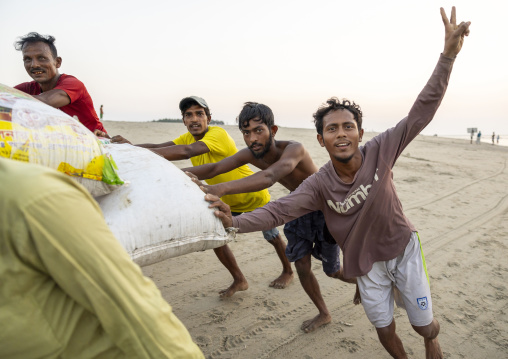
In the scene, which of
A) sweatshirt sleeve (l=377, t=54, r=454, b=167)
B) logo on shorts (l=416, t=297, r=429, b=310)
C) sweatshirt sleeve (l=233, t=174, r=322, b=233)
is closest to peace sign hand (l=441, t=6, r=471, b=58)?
sweatshirt sleeve (l=377, t=54, r=454, b=167)

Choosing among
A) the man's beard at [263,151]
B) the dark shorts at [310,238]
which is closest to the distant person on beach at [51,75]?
the man's beard at [263,151]

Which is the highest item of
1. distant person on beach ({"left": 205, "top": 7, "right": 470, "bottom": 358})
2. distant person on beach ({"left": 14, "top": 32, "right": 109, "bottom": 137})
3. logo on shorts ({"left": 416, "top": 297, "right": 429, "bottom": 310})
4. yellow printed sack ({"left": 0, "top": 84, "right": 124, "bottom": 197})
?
distant person on beach ({"left": 14, "top": 32, "right": 109, "bottom": 137})

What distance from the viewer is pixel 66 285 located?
90 cm

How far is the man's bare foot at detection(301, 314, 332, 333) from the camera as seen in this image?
10.9 ft

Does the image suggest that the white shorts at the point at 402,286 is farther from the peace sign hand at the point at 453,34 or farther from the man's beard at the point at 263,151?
the man's beard at the point at 263,151

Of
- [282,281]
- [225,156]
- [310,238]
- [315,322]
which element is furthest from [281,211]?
[282,281]

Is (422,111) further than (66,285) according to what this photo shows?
Yes

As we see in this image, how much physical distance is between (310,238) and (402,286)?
99cm

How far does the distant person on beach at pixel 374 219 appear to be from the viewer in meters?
2.51

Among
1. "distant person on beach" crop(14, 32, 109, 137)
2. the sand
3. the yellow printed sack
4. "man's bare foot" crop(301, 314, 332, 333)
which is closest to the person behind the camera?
the yellow printed sack

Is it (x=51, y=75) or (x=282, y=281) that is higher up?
(x=51, y=75)

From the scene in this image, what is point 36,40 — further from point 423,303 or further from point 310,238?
point 423,303

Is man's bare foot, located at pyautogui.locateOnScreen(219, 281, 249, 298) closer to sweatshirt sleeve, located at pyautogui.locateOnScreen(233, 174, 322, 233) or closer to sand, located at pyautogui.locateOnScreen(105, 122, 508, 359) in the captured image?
sand, located at pyautogui.locateOnScreen(105, 122, 508, 359)

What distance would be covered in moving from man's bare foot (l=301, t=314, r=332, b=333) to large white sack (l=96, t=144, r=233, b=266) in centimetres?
153
